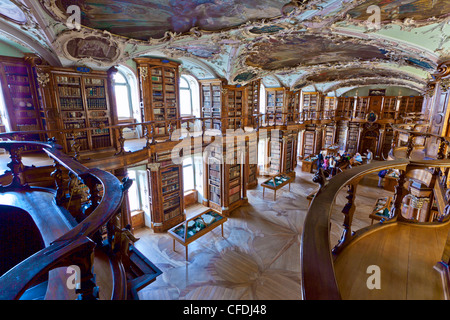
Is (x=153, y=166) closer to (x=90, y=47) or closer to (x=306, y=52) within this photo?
(x=90, y=47)

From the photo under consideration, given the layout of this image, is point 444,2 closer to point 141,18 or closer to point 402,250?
point 402,250

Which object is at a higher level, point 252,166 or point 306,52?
point 306,52

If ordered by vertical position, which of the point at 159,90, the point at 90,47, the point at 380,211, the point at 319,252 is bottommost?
the point at 380,211

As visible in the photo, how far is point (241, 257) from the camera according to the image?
664 cm

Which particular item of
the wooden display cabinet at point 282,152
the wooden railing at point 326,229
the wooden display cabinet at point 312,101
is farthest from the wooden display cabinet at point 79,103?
the wooden display cabinet at point 312,101

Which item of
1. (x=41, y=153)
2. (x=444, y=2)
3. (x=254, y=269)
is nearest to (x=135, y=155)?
(x=41, y=153)

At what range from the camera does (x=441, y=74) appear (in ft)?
18.5

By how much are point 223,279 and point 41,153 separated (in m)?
5.90

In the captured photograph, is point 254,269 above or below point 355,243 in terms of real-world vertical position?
below

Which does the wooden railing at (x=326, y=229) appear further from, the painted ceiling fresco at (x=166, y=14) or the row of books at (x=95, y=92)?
the row of books at (x=95, y=92)

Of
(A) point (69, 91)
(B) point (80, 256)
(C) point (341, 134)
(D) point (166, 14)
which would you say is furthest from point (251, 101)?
(C) point (341, 134)

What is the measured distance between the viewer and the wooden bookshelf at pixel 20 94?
545 cm

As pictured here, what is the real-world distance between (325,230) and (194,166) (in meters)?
9.25
